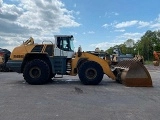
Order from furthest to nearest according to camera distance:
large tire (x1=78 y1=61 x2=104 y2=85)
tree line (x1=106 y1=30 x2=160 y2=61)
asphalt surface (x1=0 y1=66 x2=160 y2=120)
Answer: tree line (x1=106 y1=30 x2=160 y2=61), large tire (x1=78 y1=61 x2=104 y2=85), asphalt surface (x1=0 y1=66 x2=160 y2=120)

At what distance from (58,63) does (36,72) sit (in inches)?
49.1

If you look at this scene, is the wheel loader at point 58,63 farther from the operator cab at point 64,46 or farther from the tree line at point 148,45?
the tree line at point 148,45

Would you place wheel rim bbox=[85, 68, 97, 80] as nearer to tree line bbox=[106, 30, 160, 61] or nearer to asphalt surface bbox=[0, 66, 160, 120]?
asphalt surface bbox=[0, 66, 160, 120]

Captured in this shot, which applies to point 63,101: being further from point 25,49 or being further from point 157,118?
point 25,49

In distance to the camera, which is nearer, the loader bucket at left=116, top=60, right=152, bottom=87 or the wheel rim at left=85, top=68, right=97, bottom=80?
the loader bucket at left=116, top=60, right=152, bottom=87

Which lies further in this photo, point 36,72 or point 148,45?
point 148,45

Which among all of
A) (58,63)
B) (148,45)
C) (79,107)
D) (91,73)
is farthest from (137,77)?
(148,45)

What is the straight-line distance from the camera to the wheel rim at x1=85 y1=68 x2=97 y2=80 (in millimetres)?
14562

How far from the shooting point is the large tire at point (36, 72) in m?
14.5

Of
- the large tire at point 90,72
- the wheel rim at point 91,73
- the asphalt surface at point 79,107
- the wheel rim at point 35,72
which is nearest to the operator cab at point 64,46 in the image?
the large tire at point 90,72

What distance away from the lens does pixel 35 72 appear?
1466cm

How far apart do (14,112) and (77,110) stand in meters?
1.69

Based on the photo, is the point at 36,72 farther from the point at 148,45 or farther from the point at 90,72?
the point at 148,45

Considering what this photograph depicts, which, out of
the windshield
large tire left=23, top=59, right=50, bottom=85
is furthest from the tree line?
large tire left=23, top=59, right=50, bottom=85
